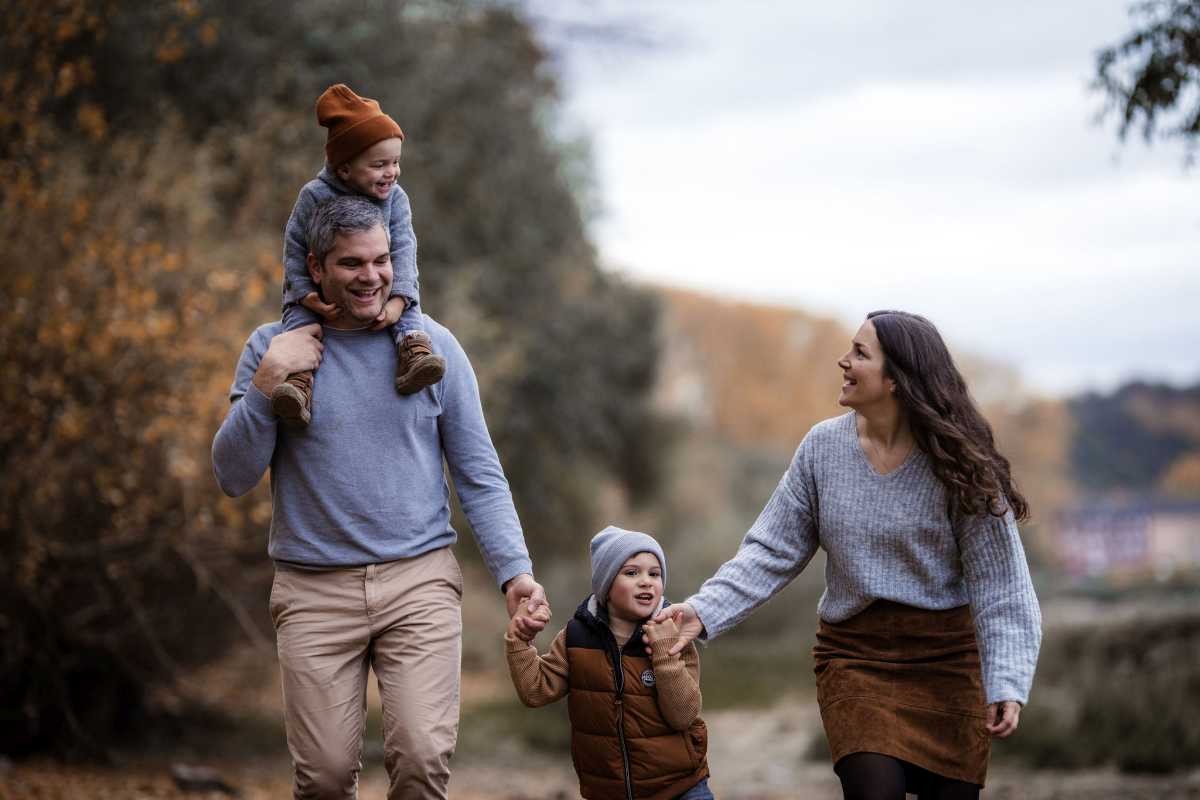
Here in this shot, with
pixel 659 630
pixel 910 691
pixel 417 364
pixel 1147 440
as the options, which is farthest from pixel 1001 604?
pixel 1147 440

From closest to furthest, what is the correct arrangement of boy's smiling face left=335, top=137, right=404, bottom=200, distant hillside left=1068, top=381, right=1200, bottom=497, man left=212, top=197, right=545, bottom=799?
man left=212, top=197, right=545, bottom=799 < boy's smiling face left=335, top=137, right=404, bottom=200 < distant hillside left=1068, top=381, right=1200, bottom=497

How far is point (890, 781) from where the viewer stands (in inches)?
146

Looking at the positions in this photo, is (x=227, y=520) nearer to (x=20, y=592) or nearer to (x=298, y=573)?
(x=20, y=592)

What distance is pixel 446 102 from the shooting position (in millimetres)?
16328

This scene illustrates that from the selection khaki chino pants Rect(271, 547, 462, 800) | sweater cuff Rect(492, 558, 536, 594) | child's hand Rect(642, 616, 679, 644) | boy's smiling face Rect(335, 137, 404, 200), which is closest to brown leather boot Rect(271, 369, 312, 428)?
khaki chino pants Rect(271, 547, 462, 800)

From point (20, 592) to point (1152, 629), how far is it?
852 centimetres

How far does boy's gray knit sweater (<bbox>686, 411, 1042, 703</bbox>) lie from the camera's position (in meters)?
3.81

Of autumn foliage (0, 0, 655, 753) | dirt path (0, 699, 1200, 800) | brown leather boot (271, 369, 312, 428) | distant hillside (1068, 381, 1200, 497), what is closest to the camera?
brown leather boot (271, 369, 312, 428)

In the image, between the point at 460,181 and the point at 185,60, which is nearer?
the point at 185,60

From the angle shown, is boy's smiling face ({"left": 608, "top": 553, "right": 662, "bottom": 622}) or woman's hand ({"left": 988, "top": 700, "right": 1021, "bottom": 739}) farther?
boy's smiling face ({"left": 608, "top": 553, "right": 662, "bottom": 622})

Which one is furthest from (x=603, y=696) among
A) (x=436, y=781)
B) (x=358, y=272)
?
(x=358, y=272)

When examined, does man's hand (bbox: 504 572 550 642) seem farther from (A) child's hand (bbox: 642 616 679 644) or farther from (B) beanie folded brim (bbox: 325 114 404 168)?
(B) beanie folded brim (bbox: 325 114 404 168)

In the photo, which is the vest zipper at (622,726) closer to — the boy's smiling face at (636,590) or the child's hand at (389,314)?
the boy's smiling face at (636,590)

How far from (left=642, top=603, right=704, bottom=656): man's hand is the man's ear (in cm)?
139
